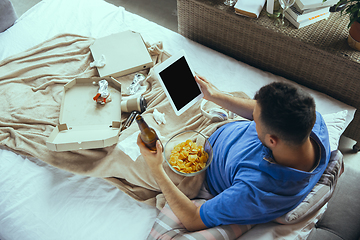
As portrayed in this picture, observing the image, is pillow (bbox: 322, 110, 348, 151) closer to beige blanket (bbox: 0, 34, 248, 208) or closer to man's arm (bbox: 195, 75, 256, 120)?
man's arm (bbox: 195, 75, 256, 120)

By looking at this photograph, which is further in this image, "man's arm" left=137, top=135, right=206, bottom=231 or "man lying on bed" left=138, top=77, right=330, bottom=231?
"man's arm" left=137, top=135, right=206, bottom=231

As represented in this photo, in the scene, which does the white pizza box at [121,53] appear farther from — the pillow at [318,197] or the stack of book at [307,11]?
the pillow at [318,197]

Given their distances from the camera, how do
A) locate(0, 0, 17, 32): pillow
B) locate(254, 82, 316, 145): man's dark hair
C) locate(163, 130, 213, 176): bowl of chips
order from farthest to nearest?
locate(0, 0, 17, 32): pillow
locate(163, 130, 213, 176): bowl of chips
locate(254, 82, 316, 145): man's dark hair

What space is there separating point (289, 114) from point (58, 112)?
1.18 meters

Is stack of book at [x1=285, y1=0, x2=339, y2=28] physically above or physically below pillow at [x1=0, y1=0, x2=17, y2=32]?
above

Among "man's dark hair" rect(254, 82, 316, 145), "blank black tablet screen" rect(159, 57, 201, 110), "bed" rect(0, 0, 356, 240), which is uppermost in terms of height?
"man's dark hair" rect(254, 82, 316, 145)

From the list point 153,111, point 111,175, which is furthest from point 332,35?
point 111,175

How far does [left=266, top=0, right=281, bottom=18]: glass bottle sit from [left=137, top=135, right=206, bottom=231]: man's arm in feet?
3.67

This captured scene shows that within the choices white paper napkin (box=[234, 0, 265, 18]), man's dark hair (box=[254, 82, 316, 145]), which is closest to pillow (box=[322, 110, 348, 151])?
man's dark hair (box=[254, 82, 316, 145])

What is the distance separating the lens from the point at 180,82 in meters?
1.30

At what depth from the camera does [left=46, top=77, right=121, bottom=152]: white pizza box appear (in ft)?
4.11

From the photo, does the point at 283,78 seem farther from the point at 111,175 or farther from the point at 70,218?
the point at 70,218

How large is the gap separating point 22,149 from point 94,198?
428mm

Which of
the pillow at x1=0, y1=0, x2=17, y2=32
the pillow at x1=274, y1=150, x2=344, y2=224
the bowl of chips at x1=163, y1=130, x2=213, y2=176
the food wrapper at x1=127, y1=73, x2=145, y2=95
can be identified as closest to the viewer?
the pillow at x1=274, y1=150, x2=344, y2=224
